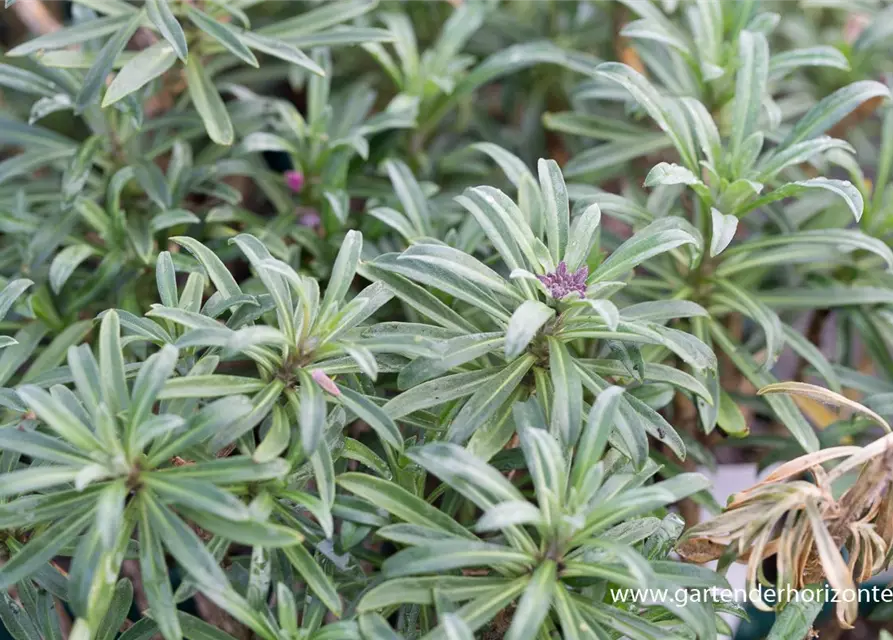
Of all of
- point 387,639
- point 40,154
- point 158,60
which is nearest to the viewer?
point 387,639

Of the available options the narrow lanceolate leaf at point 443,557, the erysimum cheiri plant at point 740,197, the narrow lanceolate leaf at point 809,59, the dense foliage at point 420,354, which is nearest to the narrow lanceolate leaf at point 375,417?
the dense foliage at point 420,354

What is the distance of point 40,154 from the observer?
4.42ft

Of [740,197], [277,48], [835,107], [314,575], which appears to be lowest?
[314,575]

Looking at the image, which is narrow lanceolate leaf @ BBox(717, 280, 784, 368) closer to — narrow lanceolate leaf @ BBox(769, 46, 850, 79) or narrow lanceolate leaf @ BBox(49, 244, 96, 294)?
narrow lanceolate leaf @ BBox(769, 46, 850, 79)

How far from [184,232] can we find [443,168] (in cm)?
47

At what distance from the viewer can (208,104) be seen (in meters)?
1.31

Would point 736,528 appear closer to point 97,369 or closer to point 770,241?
point 770,241

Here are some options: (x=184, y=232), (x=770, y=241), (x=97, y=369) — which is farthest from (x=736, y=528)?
(x=184, y=232)

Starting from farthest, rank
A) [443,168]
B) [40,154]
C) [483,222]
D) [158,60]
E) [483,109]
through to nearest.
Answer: [483,109]
[443,168]
[40,154]
[158,60]
[483,222]

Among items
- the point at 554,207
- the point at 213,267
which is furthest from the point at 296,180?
the point at 554,207

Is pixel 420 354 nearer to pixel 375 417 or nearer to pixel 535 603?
pixel 375 417

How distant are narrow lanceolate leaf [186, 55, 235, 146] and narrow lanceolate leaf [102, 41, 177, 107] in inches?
3.7

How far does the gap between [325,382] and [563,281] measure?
0.95ft

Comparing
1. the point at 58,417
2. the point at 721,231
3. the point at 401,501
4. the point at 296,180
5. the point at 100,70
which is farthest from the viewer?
the point at 296,180
